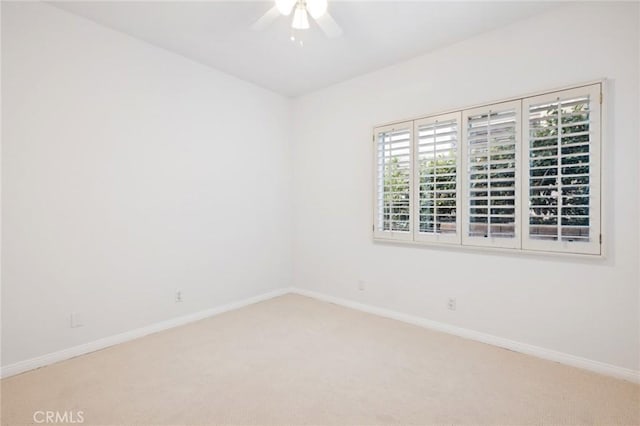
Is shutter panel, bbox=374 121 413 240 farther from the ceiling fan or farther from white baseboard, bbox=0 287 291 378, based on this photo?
white baseboard, bbox=0 287 291 378

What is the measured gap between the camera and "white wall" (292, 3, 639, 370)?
2336 millimetres

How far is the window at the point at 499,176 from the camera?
2.45 metres

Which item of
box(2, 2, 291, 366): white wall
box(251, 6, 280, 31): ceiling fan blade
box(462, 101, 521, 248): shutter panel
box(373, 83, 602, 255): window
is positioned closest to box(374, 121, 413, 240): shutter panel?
box(373, 83, 602, 255): window

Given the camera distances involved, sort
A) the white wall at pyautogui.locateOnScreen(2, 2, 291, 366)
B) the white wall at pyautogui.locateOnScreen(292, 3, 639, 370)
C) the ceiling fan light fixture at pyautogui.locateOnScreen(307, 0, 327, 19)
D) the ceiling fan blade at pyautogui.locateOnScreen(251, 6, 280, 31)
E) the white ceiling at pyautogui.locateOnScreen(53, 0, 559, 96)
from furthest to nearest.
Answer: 1. the white ceiling at pyautogui.locateOnScreen(53, 0, 559, 96)
2. the white wall at pyautogui.locateOnScreen(2, 2, 291, 366)
3. the white wall at pyautogui.locateOnScreen(292, 3, 639, 370)
4. the ceiling fan blade at pyautogui.locateOnScreen(251, 6, 280, 31)
5. the ceiling fan light fixture at pyautogui.locateOnScreen(307, 0, 327, 19)

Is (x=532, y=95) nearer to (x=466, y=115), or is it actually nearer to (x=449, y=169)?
(x=466, y=115)

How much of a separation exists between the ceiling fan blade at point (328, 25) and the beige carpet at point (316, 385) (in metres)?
2.55

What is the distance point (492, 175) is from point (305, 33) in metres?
2.12

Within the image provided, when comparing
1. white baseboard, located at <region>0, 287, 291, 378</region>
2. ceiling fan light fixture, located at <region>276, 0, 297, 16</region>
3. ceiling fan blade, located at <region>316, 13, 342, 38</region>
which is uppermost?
ceiling fan blade, located at <region>316, 13, 342, 38</region>

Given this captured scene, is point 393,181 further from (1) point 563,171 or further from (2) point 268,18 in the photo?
(2) point 268,18

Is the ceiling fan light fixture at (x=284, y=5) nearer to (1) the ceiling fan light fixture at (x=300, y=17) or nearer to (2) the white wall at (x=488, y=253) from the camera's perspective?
(1) the ceiling fan light fixture at (x=300, y=17)

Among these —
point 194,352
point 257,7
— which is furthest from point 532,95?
point 194,352

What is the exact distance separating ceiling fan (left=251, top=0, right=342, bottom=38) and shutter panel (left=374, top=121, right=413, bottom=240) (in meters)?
1.40

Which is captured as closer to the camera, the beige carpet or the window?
the beige carpet

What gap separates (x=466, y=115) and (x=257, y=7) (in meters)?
2.05
